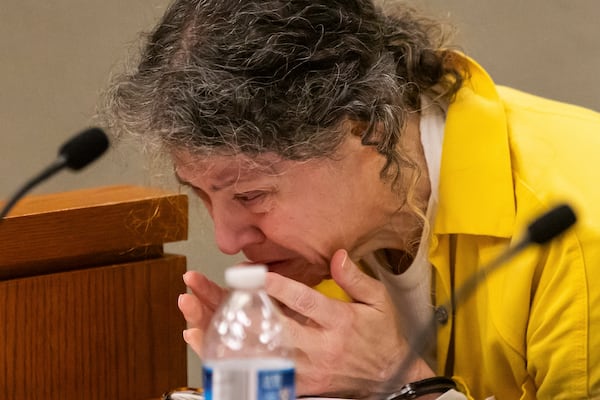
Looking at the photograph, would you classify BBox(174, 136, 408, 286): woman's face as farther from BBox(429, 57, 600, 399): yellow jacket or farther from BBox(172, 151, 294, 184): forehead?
BBox(429, 57, 600, 399): yellow jacket

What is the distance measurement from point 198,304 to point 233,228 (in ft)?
0.48

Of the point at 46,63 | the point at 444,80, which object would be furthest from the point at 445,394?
the point at 46,63

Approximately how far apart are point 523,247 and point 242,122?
466mm

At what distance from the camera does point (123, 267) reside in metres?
1.67

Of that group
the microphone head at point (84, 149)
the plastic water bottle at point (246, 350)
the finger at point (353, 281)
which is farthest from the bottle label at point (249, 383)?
the finger at point (353, 281)

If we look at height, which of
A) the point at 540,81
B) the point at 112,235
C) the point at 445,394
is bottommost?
the point at 445,394

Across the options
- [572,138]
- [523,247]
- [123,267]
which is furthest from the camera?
[123,267]

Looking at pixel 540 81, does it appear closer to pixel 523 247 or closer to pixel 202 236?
pixel 202 236

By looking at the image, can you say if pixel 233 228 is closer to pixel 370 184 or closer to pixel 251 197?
pixel 251 197

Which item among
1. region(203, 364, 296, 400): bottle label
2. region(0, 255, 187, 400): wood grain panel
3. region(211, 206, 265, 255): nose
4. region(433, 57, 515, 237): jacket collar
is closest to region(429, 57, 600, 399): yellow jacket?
region(433, 57, 515, 237): jacket collar

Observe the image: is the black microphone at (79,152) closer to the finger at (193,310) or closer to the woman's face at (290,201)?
the woman's face at (290,201)

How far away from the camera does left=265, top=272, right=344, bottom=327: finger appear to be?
1362 mm

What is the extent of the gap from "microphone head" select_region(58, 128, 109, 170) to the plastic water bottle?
0.60 feet

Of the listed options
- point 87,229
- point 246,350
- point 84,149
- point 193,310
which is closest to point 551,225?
point 246,350
